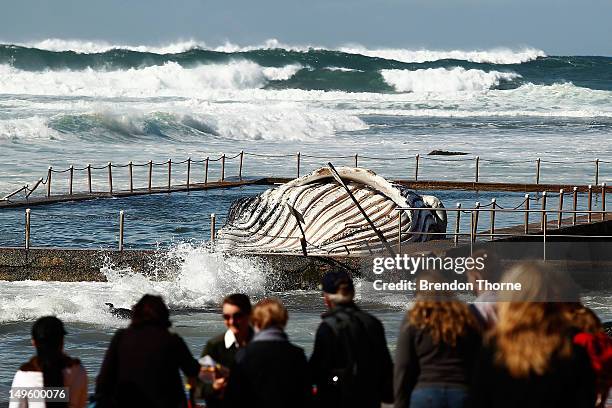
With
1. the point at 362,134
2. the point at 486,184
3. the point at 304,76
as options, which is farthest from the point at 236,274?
the point at 304,76

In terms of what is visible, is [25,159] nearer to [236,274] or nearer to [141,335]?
[236,274]

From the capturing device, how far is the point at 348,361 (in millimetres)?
6801

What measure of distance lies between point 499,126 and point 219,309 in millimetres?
52434

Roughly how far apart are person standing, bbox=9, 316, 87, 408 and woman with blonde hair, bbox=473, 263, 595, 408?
6.98 ft

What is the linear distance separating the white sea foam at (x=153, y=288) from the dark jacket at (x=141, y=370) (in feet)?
30.3

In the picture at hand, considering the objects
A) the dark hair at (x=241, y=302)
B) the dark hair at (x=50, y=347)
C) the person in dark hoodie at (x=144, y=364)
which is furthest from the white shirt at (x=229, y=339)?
the dark hair at (x=50, y=347)

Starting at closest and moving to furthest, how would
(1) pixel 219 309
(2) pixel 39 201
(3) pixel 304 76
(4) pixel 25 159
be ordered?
(1) pixel 219 309
(2) pixel 39 201
(4) pixel 25 159
(3) pixel 304 76

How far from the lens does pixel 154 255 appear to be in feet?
60.8

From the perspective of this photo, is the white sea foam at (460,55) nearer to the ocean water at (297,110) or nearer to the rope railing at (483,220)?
the ocean water at (297,110)

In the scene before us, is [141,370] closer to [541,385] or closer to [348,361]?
[348,361]

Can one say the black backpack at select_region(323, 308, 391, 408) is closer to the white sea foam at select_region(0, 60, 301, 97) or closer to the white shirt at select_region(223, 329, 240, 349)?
the white shirt at select_region(223, 329, 240, 349)

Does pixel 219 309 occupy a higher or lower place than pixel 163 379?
lower

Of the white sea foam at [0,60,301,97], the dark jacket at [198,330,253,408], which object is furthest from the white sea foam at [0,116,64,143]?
the dark jacket at [198,330,253,408]

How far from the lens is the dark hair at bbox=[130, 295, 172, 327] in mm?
6699
